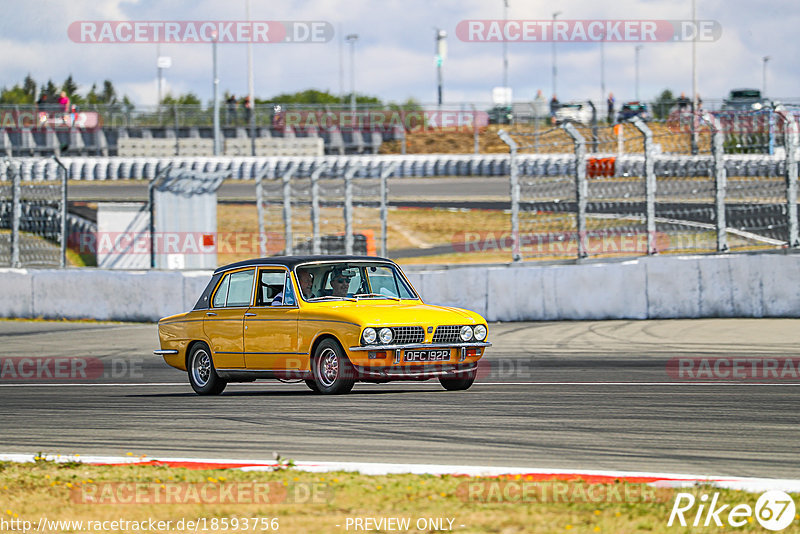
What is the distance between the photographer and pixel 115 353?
14758mm

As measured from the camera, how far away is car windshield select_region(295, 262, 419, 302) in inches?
392

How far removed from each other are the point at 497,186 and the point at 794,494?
36.7 meters

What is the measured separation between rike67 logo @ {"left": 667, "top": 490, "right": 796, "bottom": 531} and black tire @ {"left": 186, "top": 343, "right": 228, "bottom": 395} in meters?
5.88

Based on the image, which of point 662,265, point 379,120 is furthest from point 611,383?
point 379,120

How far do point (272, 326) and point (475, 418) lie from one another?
99.6 inches

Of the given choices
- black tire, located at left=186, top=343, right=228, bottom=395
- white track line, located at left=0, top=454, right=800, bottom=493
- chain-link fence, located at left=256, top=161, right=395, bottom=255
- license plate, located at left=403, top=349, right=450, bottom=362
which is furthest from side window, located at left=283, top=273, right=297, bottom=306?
chain-link fence, located at left=256, top=161, right=395, bottom=255

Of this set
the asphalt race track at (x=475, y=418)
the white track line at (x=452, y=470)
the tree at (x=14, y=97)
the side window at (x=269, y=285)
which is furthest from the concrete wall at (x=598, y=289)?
the tree at (x=14, y=97)

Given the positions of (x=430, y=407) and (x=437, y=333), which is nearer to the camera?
(x=430, y=407)

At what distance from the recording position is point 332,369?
9461 mm

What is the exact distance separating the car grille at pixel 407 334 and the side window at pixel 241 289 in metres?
1.76

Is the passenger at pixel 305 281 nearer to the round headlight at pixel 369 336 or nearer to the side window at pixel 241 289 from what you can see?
the side window at pixel 241 289

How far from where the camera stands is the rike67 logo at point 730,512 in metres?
4.89

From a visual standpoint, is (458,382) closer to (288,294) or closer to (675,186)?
(288,294)

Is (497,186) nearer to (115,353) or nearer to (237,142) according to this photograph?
(237,142)
